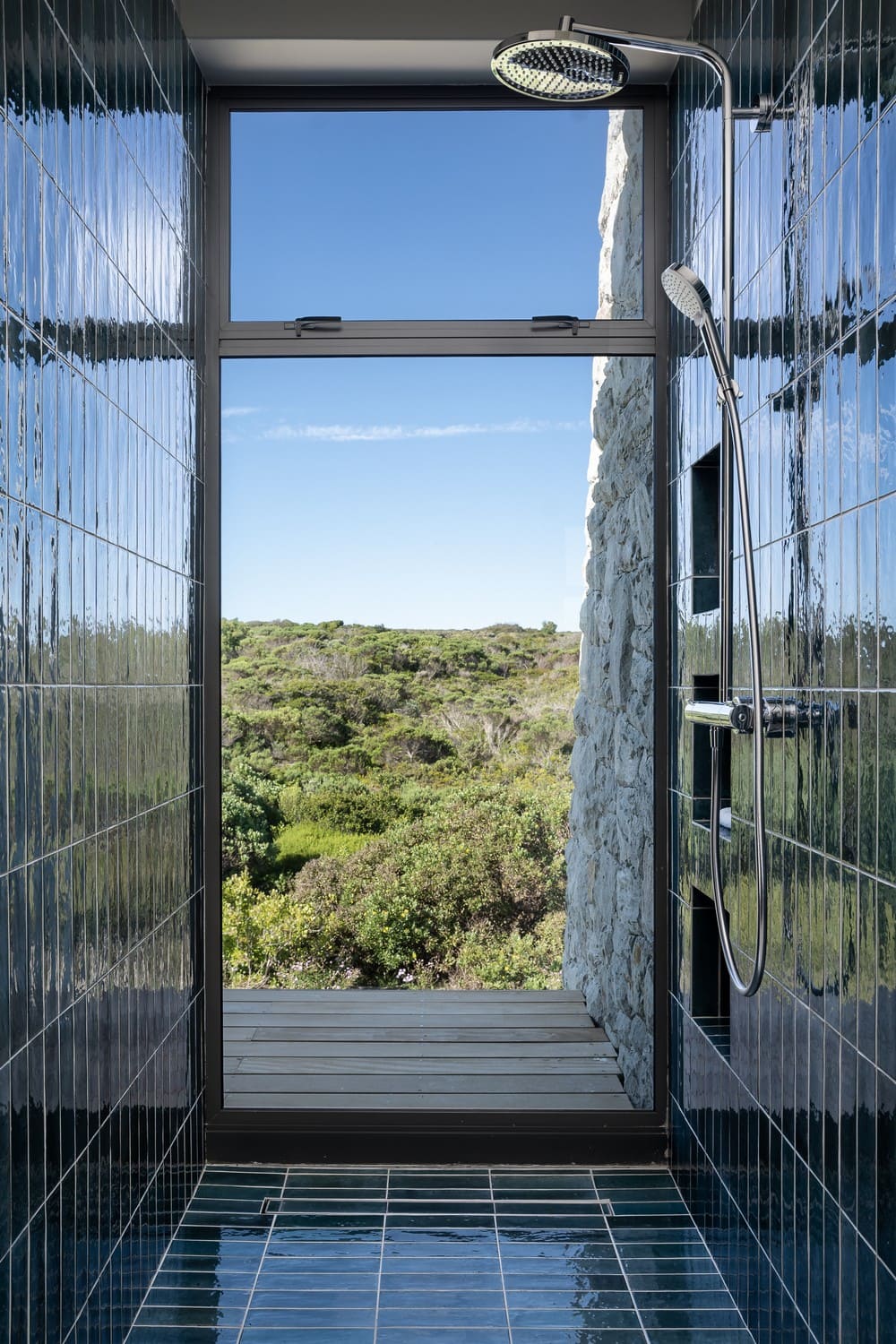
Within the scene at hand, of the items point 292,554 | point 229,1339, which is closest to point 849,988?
point 229,1339

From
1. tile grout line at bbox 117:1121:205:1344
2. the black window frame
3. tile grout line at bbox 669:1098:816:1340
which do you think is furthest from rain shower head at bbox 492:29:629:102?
tile grout line at bbox 117:1121:205:1344

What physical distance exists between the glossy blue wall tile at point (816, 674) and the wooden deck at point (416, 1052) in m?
0.84

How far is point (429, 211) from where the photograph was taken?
3809mm

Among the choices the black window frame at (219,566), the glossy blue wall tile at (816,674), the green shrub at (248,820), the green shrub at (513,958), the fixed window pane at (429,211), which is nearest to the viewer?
the glossy blue wall tile at (816,674)

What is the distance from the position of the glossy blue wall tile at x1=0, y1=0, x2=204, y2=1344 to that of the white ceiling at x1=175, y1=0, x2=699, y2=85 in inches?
4.2

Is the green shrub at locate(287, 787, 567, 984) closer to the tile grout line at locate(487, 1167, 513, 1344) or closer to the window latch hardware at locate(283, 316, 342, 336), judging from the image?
the tile grout line at locate(487, 1167, 513, 1344)

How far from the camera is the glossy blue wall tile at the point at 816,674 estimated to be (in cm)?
163

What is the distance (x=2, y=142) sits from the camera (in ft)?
5.37

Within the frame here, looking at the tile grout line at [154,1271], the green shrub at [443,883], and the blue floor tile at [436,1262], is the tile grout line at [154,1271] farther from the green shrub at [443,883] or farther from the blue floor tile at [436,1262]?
the green shrub at [443,883]

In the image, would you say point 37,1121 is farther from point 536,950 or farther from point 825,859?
point 536,950

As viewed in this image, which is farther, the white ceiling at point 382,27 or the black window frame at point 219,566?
the black window frame at point 219,566

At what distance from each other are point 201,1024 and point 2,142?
7.13 feet

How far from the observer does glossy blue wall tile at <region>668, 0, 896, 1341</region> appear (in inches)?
64.2

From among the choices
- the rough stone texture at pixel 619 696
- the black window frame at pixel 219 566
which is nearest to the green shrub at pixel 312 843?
the rough stone texture at pixel 619 696
